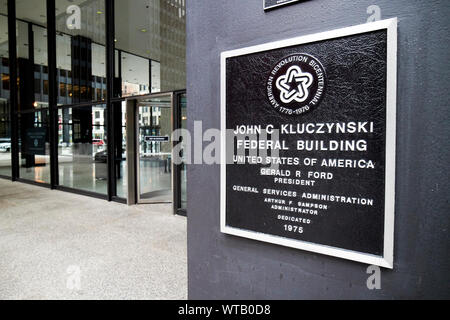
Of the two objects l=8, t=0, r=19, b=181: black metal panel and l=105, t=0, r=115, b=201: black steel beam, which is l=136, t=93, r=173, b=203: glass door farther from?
l=8, t=0, r=19, b=181: black metal panel

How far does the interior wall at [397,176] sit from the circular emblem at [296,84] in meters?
0.17

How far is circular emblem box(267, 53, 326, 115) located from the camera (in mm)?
1635

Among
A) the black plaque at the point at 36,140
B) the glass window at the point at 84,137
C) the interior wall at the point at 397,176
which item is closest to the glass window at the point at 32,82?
the black plaque at the point at 36,140

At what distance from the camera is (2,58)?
1407 centimetres

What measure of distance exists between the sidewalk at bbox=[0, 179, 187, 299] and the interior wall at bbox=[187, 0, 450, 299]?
1359 millimetres

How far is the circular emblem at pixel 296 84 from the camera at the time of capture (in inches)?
64.4

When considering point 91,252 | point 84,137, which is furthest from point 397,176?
point 84,137

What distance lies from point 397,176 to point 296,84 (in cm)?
70

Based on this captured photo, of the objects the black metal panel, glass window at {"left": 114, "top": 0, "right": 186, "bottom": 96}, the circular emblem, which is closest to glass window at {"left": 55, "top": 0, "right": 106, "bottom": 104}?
glass window at {"left": 114, "top": 0, "right": 186, "bottom": 96}

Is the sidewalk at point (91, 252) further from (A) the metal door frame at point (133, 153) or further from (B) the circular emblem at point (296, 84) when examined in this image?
(B) the circular emblem at point (296, 84)

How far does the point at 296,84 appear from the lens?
5.53 feet
